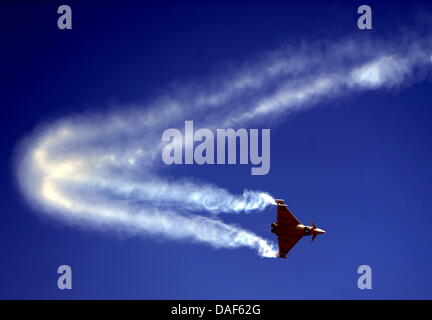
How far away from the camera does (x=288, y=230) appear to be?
8094cm

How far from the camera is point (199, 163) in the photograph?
7200 centimetres

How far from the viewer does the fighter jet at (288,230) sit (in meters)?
80.8

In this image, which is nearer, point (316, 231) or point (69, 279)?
point (69, 279)

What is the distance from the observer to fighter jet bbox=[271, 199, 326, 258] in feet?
265
